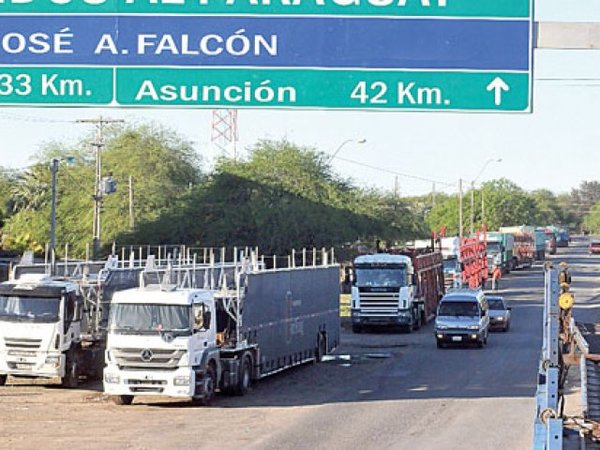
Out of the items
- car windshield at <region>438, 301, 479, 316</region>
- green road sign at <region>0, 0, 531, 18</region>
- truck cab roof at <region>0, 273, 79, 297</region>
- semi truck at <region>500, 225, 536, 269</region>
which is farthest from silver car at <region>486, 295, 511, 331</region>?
semi truck at <region>500, 225, 536, 269</region>

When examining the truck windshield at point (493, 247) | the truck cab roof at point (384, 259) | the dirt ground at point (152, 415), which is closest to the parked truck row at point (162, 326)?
the dirt ground at point (152, 415)

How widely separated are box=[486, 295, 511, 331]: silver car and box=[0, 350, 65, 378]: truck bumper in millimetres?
23648

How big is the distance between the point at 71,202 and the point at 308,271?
43653 millimetres

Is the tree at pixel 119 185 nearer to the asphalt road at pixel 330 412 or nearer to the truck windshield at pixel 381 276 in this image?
the truck windshield at pixel 381 276

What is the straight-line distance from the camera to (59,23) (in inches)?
510

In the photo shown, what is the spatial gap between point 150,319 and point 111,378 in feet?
5.12

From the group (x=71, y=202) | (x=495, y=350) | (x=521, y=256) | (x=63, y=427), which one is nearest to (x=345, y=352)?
(x=495, y=350)

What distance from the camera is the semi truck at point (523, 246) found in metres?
104

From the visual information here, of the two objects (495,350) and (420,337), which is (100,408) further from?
(420,337)

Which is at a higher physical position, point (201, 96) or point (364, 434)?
point (201, 96)

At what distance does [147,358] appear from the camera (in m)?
26.1

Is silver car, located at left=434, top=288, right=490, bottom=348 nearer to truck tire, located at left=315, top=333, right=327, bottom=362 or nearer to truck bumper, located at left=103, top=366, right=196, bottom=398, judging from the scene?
truck tire, located at left=315, top=333, right=327, bottom=362

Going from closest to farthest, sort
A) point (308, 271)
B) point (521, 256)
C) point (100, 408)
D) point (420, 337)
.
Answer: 1. point (100, 408)
2. point (308, 271)
3. point (420, 337)
4. point (521, 256)

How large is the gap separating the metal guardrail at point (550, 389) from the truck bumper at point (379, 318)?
34.1 metres
